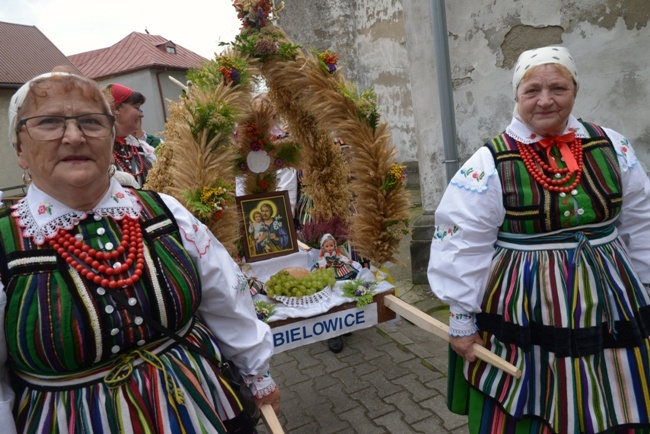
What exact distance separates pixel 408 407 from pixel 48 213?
262 cm

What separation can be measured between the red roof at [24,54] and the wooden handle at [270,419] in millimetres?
22552

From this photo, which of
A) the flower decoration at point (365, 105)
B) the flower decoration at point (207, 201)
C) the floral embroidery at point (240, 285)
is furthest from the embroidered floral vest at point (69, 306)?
the flower decoration at point (365, 105)

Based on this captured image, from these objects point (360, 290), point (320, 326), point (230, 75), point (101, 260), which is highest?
point (230, 75)

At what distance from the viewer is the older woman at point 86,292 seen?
52.6 inches

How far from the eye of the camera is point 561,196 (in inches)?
76.1

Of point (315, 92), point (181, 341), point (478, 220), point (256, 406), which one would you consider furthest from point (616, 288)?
point (315, 92)

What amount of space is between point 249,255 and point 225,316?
4.71 ft

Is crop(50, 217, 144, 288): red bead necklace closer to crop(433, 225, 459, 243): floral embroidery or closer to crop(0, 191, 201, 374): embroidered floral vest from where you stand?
crop(0, 191, 201, 374): embroidered floral vest

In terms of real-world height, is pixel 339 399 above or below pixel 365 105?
below

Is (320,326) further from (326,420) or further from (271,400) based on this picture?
(271,400)

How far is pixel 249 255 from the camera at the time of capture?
3.19 meters

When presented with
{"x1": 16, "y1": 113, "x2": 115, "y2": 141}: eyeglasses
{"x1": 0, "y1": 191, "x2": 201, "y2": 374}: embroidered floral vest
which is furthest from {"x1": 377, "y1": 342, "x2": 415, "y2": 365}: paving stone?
{"x1": 16, "y1": 113, "x2": 115, "y2": 141}: eyeglasses

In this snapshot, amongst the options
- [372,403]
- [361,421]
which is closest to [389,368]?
[372,403]

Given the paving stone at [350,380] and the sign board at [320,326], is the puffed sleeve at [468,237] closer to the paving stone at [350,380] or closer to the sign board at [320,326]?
the sign board at [320,326]
